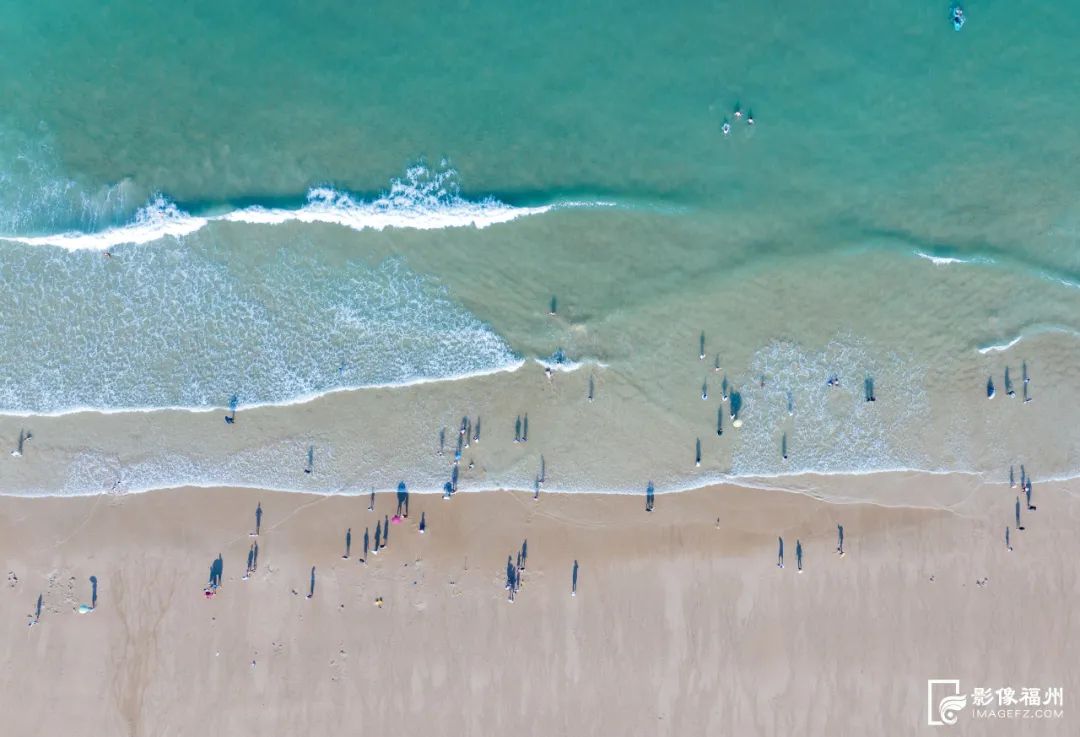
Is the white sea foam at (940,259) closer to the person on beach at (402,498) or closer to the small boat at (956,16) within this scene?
the small boat at (956,16)

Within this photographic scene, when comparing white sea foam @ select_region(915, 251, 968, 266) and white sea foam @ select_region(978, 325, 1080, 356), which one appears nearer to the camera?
white sea foam @ select_region(978, 325, 1080, 356)

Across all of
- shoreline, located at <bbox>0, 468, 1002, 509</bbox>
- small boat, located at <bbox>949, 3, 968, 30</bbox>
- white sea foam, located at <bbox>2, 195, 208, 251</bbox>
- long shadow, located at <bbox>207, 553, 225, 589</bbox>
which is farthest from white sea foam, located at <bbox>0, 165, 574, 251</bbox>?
small boat, located at <bbox>949, 3, 968, 30</bbox>

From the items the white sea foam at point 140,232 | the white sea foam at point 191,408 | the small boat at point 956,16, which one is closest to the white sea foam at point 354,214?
the white sea foam at point 140,232

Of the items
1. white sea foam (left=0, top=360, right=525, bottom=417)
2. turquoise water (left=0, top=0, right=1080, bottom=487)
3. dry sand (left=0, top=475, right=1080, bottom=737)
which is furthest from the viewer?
turquoise water (left=0, top=0, right=1080, bottom=487)

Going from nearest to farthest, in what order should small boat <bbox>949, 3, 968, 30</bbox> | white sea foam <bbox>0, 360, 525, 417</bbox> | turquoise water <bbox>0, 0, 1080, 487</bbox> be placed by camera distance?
1. white sea foam <bbox>0, 360, 525, 417</bbox>
2. turquoise water <bbox>0, 0, 1080, 487</bbox>
3. small boat <bbox>949, 3, 968, 30</bbox>

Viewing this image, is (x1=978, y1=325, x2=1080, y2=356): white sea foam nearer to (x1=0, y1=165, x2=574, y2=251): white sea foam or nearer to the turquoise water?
the turquoise water

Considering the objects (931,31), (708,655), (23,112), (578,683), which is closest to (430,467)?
(578,683)
